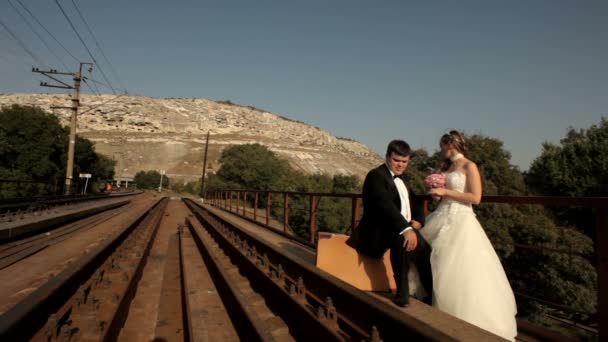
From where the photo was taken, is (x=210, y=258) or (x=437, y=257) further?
(x=210, y=258)

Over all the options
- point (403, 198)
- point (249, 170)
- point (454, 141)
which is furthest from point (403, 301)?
point (249, 170)

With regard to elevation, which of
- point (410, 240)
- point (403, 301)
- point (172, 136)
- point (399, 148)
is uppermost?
point (172, 136)

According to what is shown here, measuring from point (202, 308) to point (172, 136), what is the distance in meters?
153

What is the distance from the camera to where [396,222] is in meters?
3.50

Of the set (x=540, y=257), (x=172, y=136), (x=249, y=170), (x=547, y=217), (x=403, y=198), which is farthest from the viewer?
(x=172, y=136)

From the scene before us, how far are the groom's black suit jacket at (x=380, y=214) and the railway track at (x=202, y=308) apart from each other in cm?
57

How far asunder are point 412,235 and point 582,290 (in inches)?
894

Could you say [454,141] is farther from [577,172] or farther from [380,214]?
[577,172]

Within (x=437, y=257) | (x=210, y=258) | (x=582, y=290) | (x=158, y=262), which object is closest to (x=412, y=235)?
(x=437, y=257)

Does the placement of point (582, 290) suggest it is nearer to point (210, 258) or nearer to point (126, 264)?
point (210, 258)

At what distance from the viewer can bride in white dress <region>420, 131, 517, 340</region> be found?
323 cm

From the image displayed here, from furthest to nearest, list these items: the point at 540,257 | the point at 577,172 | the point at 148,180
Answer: the point at 148,180, the point at 577,172, the point at 540,257

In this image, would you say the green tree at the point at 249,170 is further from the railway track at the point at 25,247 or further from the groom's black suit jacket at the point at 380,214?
the groom's black suit jacket at the point at 380,214

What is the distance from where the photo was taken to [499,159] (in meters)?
39.2
